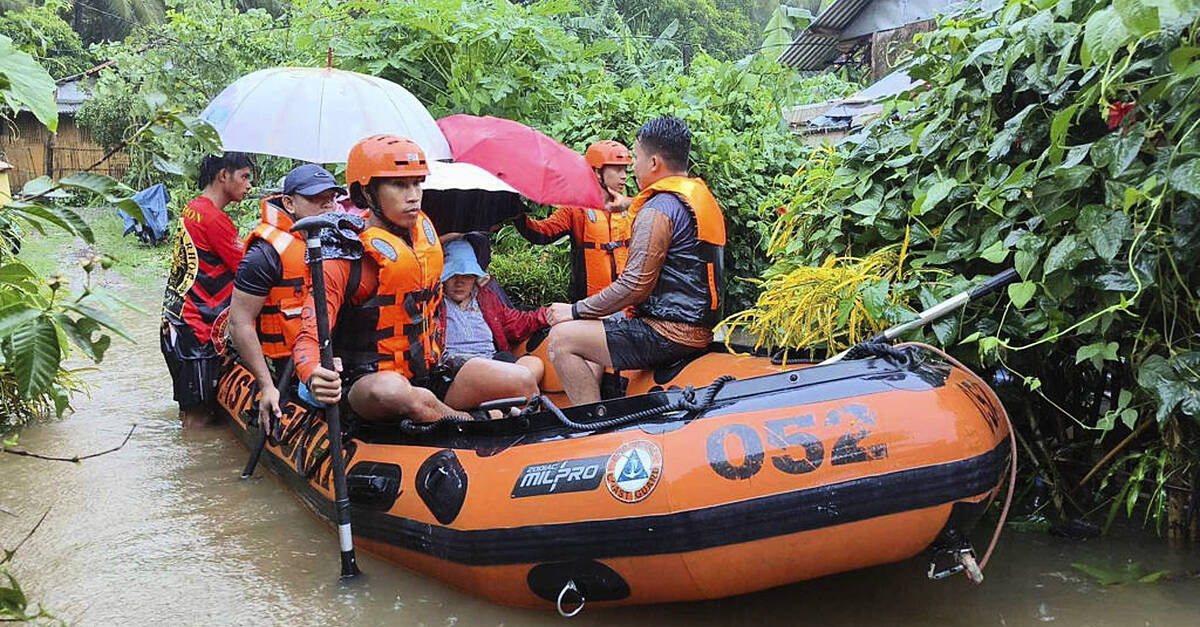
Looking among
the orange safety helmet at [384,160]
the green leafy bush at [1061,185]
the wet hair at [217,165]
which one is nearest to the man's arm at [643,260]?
the green leafy bush at [1061,185]

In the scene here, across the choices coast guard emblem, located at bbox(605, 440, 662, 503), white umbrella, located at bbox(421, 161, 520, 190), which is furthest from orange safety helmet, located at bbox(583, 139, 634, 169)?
coast guard emblem, located at bbox(605, 440, 662, 503)

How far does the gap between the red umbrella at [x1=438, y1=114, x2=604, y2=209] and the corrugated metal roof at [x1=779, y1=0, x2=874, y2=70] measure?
9288 millimetres

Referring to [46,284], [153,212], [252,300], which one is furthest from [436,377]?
[153,212]

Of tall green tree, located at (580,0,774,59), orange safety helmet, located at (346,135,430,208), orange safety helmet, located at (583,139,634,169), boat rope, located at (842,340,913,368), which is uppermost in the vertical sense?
tall green tree, located at (580,0,774,59)

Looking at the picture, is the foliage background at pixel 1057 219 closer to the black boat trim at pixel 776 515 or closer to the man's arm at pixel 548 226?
the black boat trim at pixel 776 515

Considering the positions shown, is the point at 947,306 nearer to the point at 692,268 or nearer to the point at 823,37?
the point at 692,268

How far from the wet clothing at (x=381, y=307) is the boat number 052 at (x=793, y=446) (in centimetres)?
153

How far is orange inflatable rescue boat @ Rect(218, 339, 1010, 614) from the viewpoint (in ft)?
10.1

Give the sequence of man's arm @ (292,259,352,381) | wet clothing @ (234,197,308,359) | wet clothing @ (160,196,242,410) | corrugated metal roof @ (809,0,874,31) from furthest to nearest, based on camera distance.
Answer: corrugated metal roof @ (809,0,874,31) < wet clothing @ (160,196,242,410) < wet clothing @ (234,197,308,359) < man's arm @ (292,259,352,381)

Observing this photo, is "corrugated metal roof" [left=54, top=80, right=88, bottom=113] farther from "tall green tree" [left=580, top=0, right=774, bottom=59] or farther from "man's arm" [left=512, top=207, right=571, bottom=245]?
"man's arm" [left=512, top=207, right=571, bottom=245]

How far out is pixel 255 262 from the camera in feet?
15.4

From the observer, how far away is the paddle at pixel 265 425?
15.9 ft

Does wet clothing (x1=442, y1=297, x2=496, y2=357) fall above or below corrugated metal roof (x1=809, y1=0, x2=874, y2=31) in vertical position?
below

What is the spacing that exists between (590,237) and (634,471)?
284cm
